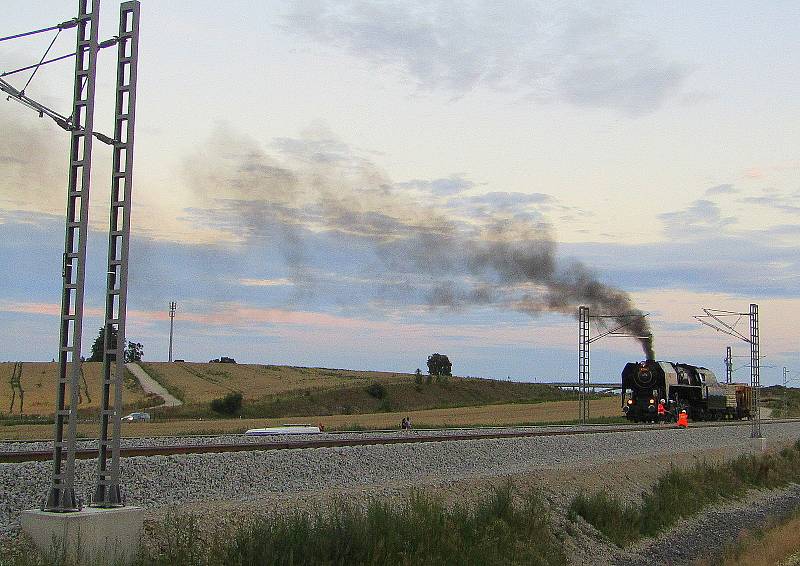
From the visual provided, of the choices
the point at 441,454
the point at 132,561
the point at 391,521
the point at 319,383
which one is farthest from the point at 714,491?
the point at 319,383

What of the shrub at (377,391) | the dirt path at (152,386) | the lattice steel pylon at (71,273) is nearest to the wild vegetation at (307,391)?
the shrub at (377,391)

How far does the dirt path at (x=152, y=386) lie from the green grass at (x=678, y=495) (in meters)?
52.1

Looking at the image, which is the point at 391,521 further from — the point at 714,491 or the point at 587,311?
the point at 587,311

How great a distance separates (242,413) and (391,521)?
56.8 m

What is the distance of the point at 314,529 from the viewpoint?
537 inches

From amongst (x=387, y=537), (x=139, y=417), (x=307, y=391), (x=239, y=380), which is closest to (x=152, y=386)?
(x=239, y=380)

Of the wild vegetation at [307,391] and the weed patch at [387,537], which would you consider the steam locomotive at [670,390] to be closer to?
the wild vegetation at [307,391]

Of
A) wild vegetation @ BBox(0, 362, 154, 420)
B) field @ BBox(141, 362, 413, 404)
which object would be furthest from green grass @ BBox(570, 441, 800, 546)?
field @ BBox(141, 362, 413, 404)

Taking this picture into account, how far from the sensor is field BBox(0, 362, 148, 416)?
69.7m

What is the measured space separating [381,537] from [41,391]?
73812 millimetres

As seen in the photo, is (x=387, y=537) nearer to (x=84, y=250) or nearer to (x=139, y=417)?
(x=84, y=250)

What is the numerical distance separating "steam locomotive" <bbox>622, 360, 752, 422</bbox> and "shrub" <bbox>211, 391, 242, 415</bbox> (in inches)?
1163

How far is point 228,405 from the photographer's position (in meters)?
71.8

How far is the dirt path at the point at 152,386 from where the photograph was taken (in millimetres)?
79625
